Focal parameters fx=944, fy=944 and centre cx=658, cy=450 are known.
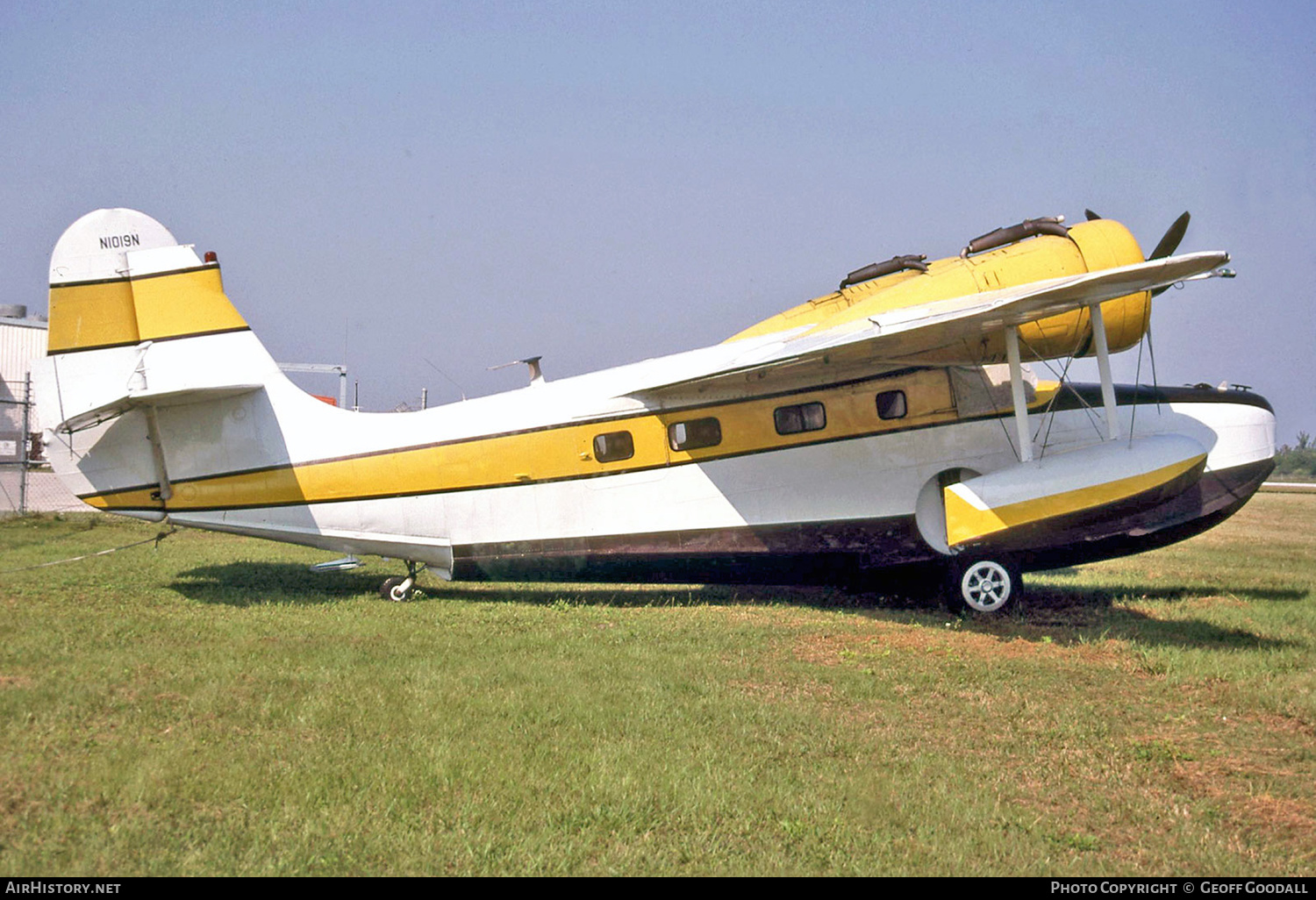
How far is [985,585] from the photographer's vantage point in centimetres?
1080

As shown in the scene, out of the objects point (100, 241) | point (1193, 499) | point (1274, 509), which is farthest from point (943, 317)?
point (1274, 509)

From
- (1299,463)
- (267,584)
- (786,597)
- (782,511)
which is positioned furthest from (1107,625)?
(1299,463)

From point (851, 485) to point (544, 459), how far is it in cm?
358

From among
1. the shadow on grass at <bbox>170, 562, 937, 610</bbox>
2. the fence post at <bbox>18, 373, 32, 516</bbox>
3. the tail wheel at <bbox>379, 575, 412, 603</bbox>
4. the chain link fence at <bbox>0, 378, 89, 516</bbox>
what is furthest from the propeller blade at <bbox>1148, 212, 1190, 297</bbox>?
the fence post at <bbox>18, 373, 32, 516</bbox>

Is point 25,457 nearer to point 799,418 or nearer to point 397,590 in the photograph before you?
point 397,590

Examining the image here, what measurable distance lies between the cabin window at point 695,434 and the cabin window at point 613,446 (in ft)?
1.55

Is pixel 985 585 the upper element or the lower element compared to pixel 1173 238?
lower

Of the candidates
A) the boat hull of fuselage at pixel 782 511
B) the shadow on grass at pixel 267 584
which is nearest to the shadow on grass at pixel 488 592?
the shadow on grass at pixel 267 584

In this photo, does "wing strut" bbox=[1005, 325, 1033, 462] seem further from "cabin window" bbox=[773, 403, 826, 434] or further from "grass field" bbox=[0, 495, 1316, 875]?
"cabin window" bbox=[773, 403, 826, 434]

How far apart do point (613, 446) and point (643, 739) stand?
17.1 ft

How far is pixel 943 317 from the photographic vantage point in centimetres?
909

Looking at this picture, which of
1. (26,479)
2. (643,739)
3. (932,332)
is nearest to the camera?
(643,739)

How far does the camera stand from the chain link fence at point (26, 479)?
1883 centimetres

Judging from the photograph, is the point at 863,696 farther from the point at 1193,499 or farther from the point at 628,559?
the point at 1193,499
